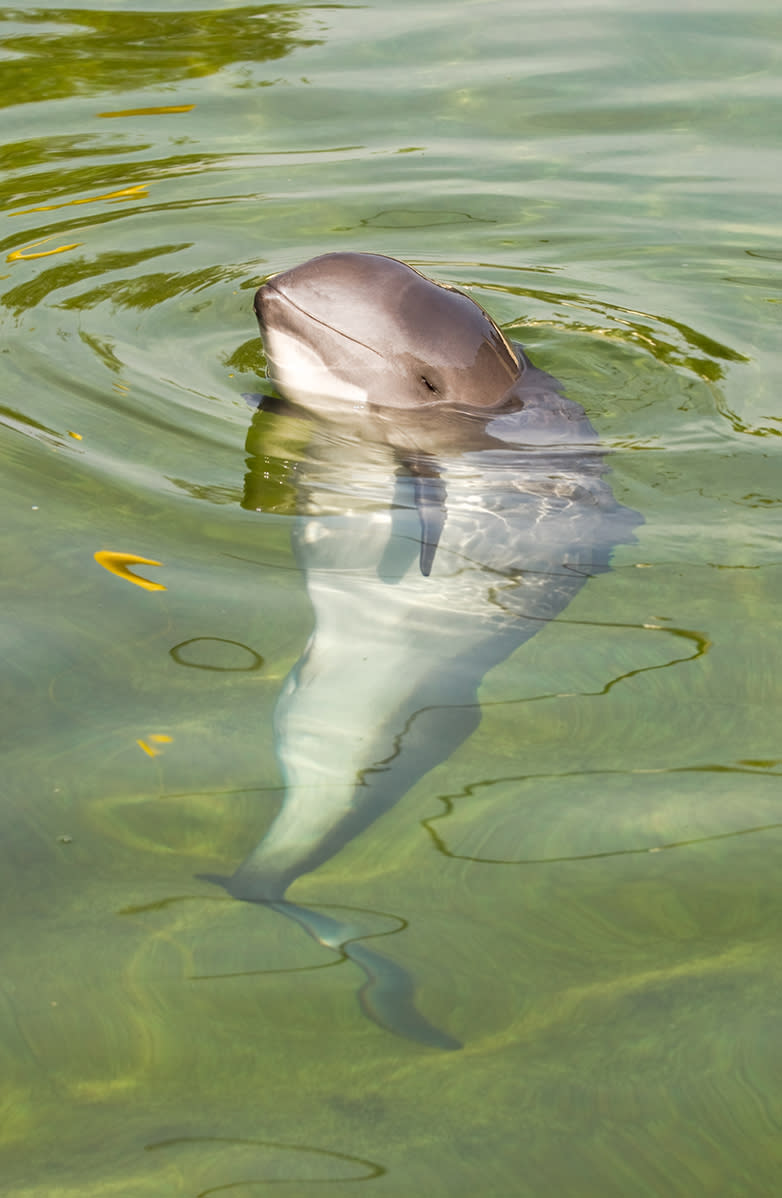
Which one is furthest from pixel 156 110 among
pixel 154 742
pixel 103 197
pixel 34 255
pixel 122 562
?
pixel 154 742

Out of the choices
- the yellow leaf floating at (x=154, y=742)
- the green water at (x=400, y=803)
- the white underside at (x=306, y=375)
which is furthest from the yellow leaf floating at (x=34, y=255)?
the yellow leaf floating at (x=154, y=742)

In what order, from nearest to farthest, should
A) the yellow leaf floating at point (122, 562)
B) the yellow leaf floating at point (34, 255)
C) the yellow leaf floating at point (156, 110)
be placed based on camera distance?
the yellow leaf floating at point (122, 562) → the yellow leaf floating at point (34, 255) → the yellow leaf floating at point (156, 110)

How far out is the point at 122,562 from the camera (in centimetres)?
404

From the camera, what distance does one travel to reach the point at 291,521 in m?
4.38

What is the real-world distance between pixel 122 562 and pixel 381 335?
1.50 metres

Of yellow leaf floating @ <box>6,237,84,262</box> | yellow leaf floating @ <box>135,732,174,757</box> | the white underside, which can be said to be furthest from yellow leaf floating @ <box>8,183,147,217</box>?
yellow leaf floating @ <box>135,732,174,757</box>

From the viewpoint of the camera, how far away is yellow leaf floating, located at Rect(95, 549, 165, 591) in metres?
3.95

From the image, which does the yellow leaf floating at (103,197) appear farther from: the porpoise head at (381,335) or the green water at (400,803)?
the porpoise head at (381,335)

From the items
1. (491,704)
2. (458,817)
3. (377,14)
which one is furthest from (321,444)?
(377,14)

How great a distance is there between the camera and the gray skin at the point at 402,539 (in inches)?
124

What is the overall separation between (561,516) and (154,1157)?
2.72m

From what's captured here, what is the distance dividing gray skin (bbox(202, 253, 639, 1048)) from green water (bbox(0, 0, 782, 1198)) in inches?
3.3

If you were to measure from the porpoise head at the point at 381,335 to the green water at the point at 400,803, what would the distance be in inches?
14.1

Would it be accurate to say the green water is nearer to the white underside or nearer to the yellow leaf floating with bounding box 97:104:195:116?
the white underside
